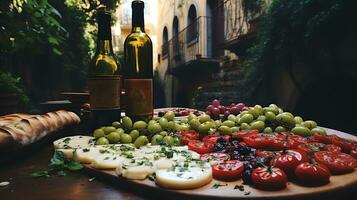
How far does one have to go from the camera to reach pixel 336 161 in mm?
947

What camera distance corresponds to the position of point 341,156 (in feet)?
3.24

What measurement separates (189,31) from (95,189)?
1040 centimetres

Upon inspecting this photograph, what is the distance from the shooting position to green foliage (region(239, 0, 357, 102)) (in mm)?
3357

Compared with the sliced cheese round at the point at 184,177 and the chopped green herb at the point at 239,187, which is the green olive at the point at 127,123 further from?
the chopped green herb at the point at 239,187

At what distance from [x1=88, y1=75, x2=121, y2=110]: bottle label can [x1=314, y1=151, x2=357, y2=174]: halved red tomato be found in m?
0.92

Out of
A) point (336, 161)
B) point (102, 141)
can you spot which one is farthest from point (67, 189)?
Answer: point (336, 161)

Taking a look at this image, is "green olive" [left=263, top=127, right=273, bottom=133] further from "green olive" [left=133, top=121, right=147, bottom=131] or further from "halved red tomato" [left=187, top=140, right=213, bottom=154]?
"green olive" [left=133, top=121, right=147, bottom=131]

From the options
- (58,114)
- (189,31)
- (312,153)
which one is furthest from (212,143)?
(189,31)

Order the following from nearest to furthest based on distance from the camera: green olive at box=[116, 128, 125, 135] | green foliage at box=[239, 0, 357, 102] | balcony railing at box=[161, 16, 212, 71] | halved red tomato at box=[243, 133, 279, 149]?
A: halved red tomato at box=[243, 133, 279, 149], green olive at box=[116, 128, 125, 135], green foliage at box=[239, 0, 357, 102], balcony railing at box=[161, 16, 212, 71]

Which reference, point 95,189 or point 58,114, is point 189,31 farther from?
point 95,189

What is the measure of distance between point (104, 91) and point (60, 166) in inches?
19.8

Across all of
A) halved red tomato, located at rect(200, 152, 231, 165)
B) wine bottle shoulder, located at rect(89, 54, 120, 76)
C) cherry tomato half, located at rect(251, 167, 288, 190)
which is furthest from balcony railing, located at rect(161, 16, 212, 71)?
cherry tomato half, located at rect(251, 167, 288, 190)

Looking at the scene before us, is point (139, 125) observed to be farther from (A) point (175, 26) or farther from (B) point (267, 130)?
(A) point (175, 26)

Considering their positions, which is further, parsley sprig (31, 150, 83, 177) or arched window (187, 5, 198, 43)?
arched window (187, 5, 198, 43)
